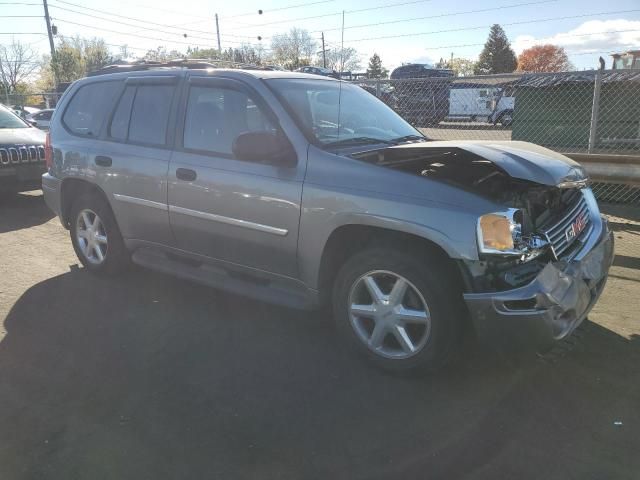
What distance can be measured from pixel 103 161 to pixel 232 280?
1.75 m

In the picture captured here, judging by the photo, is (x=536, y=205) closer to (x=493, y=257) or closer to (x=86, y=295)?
(x=493, y=257)

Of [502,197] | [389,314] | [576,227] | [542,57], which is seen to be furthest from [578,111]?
[542,57]

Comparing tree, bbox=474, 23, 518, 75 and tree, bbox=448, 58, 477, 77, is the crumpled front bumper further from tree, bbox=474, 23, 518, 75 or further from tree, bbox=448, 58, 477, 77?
tree, bbox=448, 58, 477, 77

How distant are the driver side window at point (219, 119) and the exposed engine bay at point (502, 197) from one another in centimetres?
91

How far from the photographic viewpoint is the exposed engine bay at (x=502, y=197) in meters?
2.86

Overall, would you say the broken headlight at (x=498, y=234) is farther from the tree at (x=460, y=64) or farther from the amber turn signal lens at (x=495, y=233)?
the tree at (x=460, y=64)

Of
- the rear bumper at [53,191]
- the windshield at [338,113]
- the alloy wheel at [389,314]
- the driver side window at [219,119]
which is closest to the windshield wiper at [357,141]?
the windshield at [338,113]

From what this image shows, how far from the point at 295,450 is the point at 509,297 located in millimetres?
1348

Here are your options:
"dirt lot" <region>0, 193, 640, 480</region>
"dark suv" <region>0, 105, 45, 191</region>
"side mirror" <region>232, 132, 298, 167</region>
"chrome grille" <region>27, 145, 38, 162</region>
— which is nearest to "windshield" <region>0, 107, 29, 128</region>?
"dark suv" <region>0, 105, 45, 191</region>

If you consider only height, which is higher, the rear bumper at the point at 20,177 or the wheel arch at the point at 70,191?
the wheel arch at the point at 70,191

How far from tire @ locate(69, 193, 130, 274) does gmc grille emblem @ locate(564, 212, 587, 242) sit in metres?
3.75

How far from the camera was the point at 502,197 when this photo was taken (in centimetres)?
305

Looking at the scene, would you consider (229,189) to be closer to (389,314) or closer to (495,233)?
(389,314)

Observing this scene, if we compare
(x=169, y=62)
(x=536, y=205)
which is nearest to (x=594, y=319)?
(x=536, y=205)
